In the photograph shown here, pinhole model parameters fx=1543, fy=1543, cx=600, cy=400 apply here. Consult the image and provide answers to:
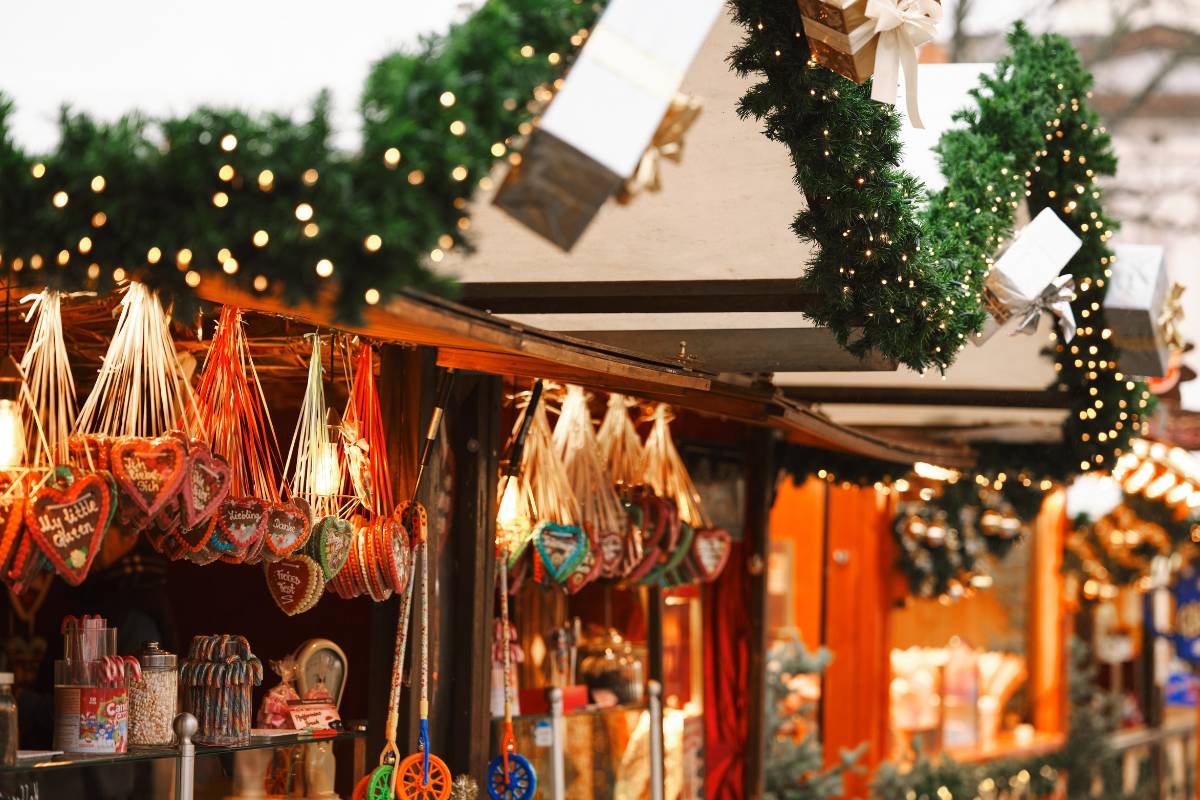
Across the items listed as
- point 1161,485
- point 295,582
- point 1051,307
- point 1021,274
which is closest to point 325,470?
point 295,582

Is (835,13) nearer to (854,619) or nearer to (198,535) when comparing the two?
(198,535)

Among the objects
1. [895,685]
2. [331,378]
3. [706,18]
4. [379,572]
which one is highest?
[706,18]

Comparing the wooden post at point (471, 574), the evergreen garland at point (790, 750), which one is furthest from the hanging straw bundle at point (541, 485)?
the evergreen garland at point (790, 750)

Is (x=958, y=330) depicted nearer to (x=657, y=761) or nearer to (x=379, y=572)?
(x=379, y=572)

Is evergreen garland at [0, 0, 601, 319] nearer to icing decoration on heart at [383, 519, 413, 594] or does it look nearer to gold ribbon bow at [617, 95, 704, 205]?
gold ribbon bow at [617, 95, 704, 205]

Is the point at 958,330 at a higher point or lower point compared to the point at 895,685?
higher

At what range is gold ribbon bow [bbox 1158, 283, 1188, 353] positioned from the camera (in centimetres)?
560

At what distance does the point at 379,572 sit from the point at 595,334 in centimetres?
134

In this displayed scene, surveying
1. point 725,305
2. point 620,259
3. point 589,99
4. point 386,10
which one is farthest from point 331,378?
point 589,99

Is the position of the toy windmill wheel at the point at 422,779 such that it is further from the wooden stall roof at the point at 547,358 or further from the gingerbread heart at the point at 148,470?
the gingerbread heart at the point at 148,470

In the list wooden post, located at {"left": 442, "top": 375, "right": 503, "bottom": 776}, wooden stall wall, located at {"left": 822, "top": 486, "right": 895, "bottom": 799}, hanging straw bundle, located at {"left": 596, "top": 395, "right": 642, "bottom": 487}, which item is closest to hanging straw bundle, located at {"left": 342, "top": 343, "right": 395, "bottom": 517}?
wooden post, located at {"left": 442, "top": 375, "right": 503, "bottom": 776}

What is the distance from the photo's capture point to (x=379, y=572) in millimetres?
3730

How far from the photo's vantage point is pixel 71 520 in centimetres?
287

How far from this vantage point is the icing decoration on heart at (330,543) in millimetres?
3582
